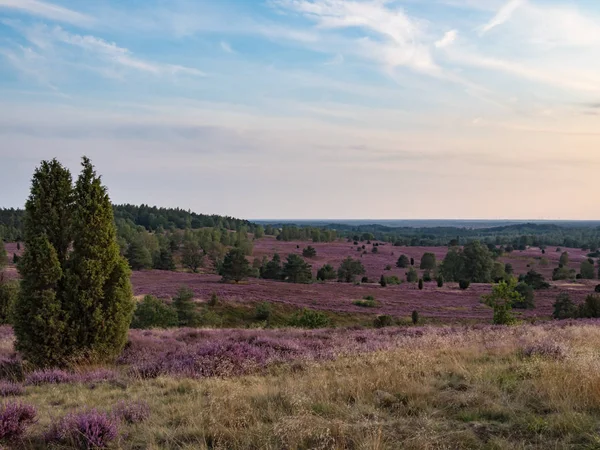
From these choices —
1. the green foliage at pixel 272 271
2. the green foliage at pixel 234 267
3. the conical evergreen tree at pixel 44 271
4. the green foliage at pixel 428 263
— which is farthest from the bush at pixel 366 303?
the green foliage at pixel 428 263

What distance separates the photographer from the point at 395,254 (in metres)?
101

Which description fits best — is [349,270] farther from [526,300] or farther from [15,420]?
[15,420]

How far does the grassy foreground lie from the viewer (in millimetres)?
4254

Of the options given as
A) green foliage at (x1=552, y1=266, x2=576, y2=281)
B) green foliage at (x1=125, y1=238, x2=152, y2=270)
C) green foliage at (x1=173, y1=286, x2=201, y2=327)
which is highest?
green foliage at (x1=125, y1=238, x2=152, y2=270)

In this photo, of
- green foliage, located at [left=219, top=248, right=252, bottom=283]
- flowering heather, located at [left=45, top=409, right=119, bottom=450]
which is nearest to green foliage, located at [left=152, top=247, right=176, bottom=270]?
green foliage, located at [left=219, top=248, right=252, bottom=283]

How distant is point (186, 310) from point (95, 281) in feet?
A: 80.6

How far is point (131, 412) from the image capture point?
5480mm

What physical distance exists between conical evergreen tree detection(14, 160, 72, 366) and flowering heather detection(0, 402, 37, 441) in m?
5.40

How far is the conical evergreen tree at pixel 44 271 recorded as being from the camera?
32.7ft

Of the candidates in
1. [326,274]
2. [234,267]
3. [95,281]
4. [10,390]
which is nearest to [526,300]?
[326,274]

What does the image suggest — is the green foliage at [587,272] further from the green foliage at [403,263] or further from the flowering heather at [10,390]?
the flowering heather at [10,390]

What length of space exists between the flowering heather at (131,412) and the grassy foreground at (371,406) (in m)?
0.16

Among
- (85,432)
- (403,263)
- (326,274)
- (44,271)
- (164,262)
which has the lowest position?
(326,274)

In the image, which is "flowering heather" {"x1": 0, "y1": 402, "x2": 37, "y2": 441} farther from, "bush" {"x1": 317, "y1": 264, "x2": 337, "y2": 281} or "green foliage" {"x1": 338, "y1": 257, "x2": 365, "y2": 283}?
"green foliage" {"x1": 338, "y1": 257, "x2": 365, "y2": 283}
